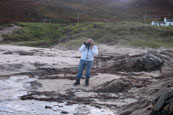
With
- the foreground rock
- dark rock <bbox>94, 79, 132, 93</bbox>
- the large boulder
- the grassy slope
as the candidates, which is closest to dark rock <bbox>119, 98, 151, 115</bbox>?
the large boulder

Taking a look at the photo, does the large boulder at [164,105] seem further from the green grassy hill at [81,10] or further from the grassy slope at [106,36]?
the green grassy hill at [81,10]

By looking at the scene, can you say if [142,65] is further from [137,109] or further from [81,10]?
[81,10]

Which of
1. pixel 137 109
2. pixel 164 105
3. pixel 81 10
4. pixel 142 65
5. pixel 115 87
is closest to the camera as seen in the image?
pixel 164 105

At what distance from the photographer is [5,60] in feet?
46.3

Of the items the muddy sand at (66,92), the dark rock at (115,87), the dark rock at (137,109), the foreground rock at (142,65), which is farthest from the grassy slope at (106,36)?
the dark rock at (137,109)

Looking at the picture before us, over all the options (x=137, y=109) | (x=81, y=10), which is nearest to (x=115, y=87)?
(x=137, y=109)

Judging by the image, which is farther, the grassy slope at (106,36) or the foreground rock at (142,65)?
the grassy slope at (106,36)

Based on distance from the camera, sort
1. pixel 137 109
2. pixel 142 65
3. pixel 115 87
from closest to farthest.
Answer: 1. pixel 137 109
2. pixel 115 87
3. pixel 142 65

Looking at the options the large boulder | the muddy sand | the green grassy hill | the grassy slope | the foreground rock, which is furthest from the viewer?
the green grassy hill

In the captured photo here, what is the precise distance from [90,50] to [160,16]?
6445 cm

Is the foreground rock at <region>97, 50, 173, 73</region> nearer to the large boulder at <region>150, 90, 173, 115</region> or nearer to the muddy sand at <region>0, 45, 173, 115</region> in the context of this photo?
the muddy sand at <region>0, 45, 173, 115</region>

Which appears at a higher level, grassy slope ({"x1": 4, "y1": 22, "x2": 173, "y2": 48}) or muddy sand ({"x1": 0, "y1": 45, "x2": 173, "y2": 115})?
grassy slope ({"x1": 4, "y1": 22, "x2": 173, "y2": 48})

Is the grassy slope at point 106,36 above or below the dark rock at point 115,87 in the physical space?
above

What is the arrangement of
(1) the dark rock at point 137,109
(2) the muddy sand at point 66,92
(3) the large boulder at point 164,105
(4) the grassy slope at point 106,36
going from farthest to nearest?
1. (4) the grassy slope at point 106,36
2. (2) the muddy sand at point 66,92
3. (1) the dark rock at point 137,109
4. (3) the large boulder at point 164,105
